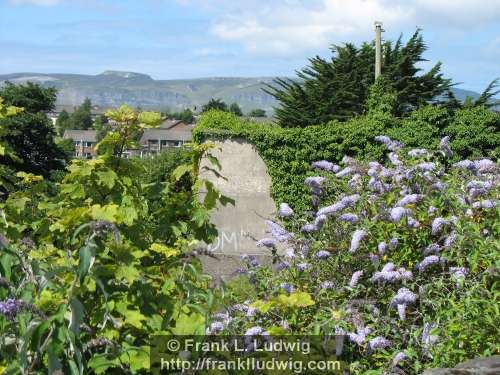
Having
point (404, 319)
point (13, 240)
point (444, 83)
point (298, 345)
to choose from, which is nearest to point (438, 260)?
point (404, 319)

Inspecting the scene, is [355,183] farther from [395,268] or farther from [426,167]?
Answer: [395,268]

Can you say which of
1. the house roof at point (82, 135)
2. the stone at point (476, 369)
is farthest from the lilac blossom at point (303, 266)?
the house roof at point (82, 135)

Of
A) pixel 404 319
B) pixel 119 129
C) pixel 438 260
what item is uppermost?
pixel 119 129

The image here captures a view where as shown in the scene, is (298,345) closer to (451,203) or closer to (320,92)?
(451,203)

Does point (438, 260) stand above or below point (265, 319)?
above

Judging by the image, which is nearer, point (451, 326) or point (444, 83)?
point (451, 326)

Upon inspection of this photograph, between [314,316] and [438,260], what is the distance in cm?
89

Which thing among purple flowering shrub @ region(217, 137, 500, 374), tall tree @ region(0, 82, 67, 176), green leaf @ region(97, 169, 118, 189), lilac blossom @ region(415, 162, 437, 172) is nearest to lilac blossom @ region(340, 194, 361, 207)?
purple flowering shrub @ region(217, 137, 500, 374)

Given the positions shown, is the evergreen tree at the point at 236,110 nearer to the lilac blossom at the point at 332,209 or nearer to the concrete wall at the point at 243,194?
the concrete wall at the point at 243,194

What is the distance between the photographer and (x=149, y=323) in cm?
273

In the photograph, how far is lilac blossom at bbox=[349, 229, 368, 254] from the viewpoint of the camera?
14.1 feet

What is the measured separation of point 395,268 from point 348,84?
24464 millimetres

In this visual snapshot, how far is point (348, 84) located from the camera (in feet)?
92.5

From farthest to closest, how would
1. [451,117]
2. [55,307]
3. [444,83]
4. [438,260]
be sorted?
[444,83]
[451,117]
[438,260]
[55,307]
